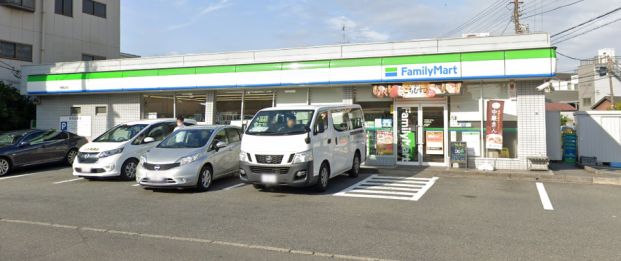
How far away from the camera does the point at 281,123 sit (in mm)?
9719

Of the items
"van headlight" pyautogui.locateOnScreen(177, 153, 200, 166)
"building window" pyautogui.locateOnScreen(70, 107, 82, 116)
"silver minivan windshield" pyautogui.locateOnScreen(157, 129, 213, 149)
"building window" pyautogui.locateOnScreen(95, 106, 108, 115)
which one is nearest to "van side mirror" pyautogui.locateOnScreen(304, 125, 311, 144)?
"van headlight" pyautogui.locateOnScreen(177, 153, 200, 166)

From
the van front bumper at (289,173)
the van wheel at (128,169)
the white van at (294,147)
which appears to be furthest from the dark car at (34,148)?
the van front bumper at (289,173)

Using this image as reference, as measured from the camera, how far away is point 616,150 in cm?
1464

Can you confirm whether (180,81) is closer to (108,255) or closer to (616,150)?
(108,255)

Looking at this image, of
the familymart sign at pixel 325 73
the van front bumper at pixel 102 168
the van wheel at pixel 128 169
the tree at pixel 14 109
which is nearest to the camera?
the van front bumper at pixel 102 168

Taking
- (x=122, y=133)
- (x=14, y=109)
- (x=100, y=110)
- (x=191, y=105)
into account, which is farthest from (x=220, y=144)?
(x=14, y=109)

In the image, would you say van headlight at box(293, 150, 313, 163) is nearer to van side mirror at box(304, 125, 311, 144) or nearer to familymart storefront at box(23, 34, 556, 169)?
van side mirror at box(304, 125, 311, 144)

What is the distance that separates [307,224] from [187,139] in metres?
5.16

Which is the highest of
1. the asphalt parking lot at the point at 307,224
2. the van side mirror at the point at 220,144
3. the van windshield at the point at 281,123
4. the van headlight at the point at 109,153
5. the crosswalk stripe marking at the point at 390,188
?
the van windshield at the point at 281,123

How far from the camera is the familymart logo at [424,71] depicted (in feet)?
42.8

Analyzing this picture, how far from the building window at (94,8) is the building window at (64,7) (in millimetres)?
1061

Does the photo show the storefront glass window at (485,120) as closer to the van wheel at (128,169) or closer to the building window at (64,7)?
the van wheel at (128,169)

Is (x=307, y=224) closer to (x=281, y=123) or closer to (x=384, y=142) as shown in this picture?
(x=281, y=123)

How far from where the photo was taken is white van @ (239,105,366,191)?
897 centimetres
